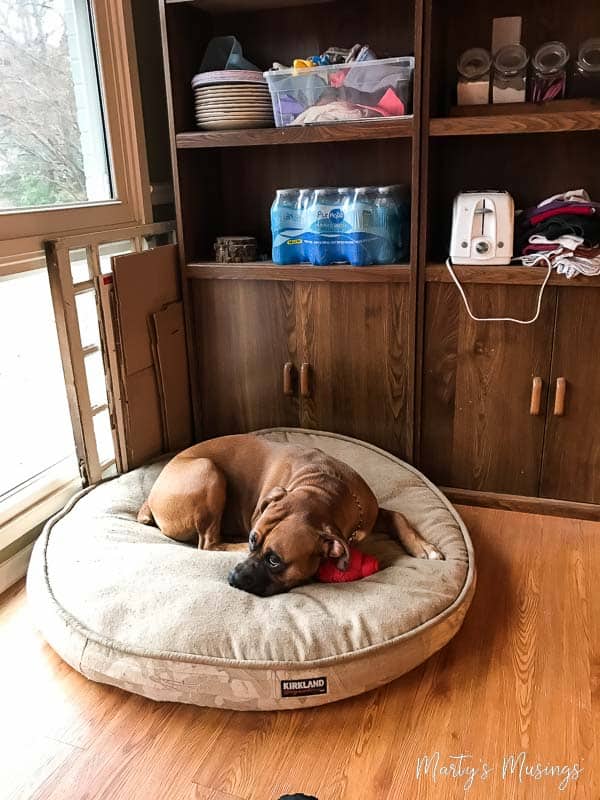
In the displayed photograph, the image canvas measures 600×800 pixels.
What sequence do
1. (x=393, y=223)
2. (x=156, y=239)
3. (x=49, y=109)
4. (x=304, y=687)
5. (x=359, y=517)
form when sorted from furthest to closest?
(x=156, y=239) → (x=393, y=223) → (x=49, y=109) → (x=359, y=517) → (x=304, y=687)

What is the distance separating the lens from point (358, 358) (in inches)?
96.6

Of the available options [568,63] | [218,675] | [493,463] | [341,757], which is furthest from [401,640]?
[568,63]

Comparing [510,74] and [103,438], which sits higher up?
[510,74]

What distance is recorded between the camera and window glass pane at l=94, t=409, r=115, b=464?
99.7 inches

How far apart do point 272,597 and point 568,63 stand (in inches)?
78.9

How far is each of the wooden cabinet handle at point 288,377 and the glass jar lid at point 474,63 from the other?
117 cm

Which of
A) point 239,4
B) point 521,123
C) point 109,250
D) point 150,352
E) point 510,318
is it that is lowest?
point 150,352

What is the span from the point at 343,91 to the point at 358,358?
91 cm

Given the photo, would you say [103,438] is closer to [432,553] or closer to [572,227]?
[432,553]

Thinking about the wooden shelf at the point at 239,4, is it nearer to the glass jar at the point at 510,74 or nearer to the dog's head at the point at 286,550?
the glass jar at the point at 510,74

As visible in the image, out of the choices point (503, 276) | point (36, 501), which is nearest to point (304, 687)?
point (36, 501)

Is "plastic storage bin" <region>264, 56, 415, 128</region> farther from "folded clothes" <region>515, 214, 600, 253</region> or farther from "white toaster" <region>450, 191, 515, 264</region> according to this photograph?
"folded clothes" <region>515, 214, 600, 253</region>

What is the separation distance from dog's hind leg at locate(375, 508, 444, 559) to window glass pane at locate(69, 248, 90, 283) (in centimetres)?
131

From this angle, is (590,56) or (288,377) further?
(288,377)
